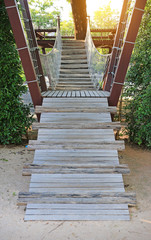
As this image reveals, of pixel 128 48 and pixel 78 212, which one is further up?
pixel 128 48

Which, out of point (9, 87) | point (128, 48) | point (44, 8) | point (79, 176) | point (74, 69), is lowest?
point (44, 8)

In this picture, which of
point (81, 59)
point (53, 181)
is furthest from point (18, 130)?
point (81, 59)

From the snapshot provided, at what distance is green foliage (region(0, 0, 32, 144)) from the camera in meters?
2.98

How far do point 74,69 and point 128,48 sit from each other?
2356 mm

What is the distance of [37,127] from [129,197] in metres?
1.34

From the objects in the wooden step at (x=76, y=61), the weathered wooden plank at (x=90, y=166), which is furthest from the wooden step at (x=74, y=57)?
the weathered wooden plank at (x=90, y=166)

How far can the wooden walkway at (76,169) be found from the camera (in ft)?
6.39

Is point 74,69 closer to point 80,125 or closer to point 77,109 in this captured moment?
point 77,109

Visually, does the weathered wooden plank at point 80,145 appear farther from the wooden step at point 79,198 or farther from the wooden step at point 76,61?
the wooden step at point 76,61

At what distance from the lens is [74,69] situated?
5023mm

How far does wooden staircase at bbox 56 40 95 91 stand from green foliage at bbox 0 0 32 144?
1.20 m

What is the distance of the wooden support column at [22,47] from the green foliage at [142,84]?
1.43 meters

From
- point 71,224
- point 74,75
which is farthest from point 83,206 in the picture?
point 74,75

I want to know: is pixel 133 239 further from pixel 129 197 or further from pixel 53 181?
pixel 53 181
